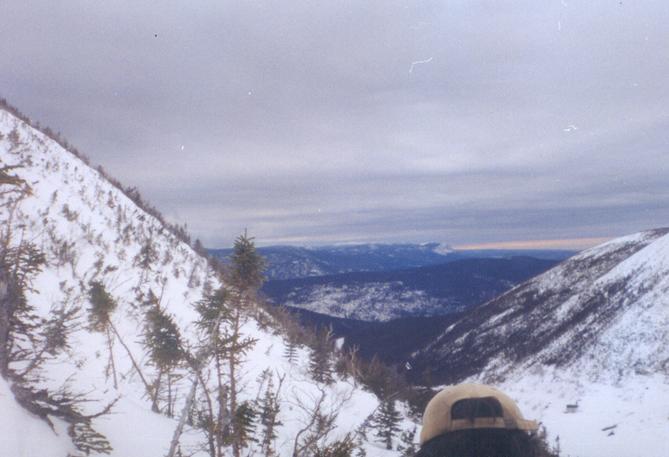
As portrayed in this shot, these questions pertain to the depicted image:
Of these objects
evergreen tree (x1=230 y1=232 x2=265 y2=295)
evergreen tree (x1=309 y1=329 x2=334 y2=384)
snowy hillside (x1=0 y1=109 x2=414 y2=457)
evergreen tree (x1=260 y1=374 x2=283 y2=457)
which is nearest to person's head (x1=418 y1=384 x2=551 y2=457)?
evergreen tree (x1=260 y1=374 x2=283 y2=457)

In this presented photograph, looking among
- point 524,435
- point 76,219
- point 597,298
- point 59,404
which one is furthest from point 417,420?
point 597,298

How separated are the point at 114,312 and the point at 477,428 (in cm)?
2346

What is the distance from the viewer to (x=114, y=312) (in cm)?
2208

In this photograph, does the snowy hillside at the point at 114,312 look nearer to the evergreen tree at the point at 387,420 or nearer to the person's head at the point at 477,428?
the evergreen tree at the point at 387,420

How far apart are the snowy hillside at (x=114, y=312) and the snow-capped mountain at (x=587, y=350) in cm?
2906

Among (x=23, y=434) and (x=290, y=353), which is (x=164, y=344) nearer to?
(x=23, y=434)

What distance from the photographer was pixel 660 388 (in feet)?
162

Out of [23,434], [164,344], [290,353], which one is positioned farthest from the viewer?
[290,353]

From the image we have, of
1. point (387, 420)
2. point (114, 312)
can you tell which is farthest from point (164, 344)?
point (387, 420)

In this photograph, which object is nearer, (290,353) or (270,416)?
(270,416)

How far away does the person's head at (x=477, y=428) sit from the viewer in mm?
2672

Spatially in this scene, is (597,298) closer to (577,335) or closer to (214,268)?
(577,335)

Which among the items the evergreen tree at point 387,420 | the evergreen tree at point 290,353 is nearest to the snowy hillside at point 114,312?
the evergreen tree at point 290,353

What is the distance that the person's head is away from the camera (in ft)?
8.77
